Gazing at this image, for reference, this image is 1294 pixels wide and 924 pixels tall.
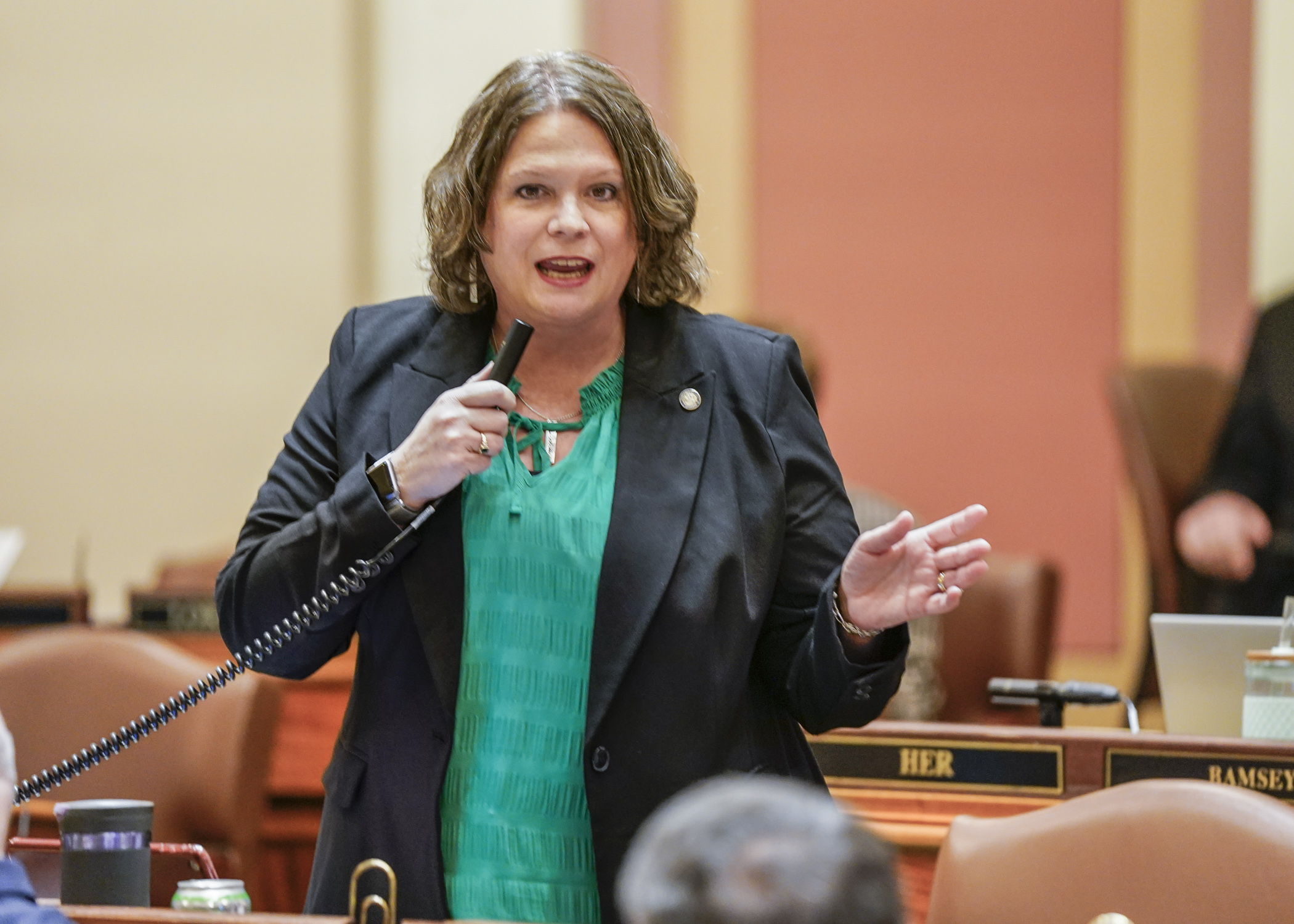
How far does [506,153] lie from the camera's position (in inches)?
58.8

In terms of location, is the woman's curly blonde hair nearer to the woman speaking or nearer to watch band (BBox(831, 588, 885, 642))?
the woman speaking

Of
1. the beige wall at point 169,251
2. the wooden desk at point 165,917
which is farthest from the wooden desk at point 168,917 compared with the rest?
the beige wall at point 169,251

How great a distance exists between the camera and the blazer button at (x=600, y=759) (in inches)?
53.5

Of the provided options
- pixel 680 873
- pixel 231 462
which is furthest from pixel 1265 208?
pixel 680 873

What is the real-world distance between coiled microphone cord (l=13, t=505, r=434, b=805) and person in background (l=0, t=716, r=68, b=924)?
212mm

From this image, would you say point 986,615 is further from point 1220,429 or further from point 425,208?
point 425,208

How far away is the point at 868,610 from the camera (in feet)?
4.38

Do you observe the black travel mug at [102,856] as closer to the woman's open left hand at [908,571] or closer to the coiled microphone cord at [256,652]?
the coiled microphone cord at [256,652]

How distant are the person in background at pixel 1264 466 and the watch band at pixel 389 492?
1966 millimetres

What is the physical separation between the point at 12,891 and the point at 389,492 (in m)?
0.49

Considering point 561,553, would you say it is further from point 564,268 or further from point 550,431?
point 564,268

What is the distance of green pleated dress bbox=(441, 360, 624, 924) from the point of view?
1369 mm

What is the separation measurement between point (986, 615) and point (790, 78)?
6.77ft

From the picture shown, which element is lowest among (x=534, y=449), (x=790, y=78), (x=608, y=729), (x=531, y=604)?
(x=608, y=729)
